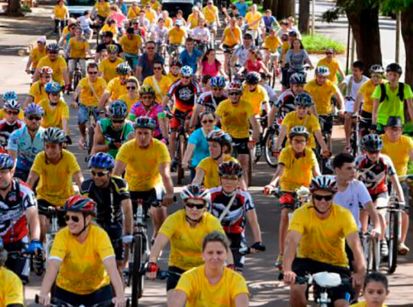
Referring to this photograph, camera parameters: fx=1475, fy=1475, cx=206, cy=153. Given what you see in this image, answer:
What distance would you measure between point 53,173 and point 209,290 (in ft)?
18.7

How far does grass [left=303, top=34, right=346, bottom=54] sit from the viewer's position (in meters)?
49.0

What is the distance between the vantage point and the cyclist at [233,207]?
14.2m

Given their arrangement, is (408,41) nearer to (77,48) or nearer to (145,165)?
(145,165)

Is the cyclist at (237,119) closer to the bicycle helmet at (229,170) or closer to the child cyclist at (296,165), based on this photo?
the child cyclist at (296,165)

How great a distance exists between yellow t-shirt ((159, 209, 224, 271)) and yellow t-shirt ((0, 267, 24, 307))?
7.32ft

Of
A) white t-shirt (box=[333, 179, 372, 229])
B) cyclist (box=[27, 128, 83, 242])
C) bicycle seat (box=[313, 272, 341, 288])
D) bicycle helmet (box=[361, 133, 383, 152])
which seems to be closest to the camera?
bicycle seat (box=[313, 272, 341, 288])

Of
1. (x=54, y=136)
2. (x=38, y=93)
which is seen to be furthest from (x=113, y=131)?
(x=38, y=93)

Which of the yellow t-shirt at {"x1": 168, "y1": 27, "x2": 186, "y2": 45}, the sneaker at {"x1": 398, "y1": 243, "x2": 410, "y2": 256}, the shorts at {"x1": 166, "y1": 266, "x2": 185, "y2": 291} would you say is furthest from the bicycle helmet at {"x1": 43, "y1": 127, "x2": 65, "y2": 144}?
the yellow t-shirt at {"x1": 168, "y1": 27, "x2": 186, "y2": 45}

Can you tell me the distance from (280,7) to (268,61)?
19.0 m

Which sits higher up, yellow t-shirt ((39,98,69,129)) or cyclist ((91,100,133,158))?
cyclist ((91,100,133,158))

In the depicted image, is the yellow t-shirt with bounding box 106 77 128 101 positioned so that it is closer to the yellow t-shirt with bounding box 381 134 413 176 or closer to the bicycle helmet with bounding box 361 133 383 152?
the yellow t-shirt with bounding box 381 134 413 176

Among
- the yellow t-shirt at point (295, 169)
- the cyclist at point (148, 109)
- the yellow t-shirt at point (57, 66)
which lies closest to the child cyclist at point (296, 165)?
the yellow t-shirt at point (295, 169)

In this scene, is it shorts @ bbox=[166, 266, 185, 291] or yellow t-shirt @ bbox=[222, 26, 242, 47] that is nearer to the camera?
shorts @ bbox=[166, 266, 185, 291]

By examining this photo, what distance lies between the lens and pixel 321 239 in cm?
1285
